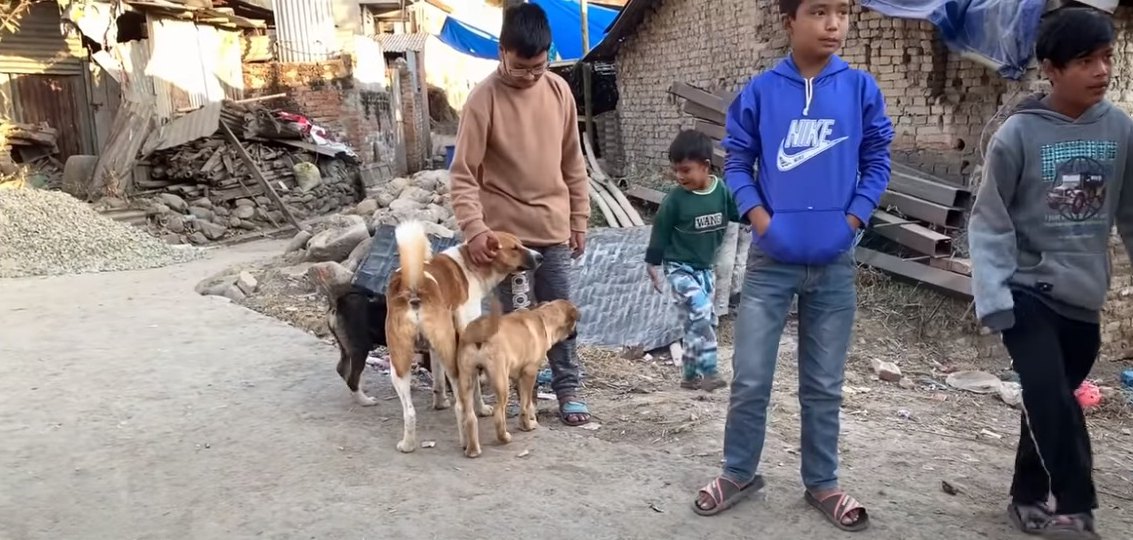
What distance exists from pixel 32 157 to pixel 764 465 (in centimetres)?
1562

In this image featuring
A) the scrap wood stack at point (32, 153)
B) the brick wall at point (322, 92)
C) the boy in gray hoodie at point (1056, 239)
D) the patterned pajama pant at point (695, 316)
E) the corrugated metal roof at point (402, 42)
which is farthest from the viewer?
the corrugated metal roof at point (402, 42)

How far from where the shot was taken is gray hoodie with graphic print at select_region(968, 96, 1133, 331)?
2604mm

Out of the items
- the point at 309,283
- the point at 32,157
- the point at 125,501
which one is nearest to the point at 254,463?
the point at 125,501

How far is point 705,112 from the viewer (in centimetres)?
1022

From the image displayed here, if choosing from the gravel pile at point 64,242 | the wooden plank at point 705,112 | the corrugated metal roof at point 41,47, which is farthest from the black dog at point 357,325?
the corrugated metal roof at point 41,47

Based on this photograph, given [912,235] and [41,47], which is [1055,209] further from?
[41,47]

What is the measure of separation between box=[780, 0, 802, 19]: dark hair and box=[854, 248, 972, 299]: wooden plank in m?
4.19

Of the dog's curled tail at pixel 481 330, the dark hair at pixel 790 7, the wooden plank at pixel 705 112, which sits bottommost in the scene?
the dog's curled tail at pixel 481 330

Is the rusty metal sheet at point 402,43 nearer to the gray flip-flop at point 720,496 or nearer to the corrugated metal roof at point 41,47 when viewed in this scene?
the corrugated metal roof at point 41,47

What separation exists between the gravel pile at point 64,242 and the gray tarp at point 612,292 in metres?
5.12

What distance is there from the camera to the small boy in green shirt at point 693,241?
16.4ft

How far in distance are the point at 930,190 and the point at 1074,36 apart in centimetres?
510

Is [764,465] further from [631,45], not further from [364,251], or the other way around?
[631,45]

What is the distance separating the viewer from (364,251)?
8.30 metres
